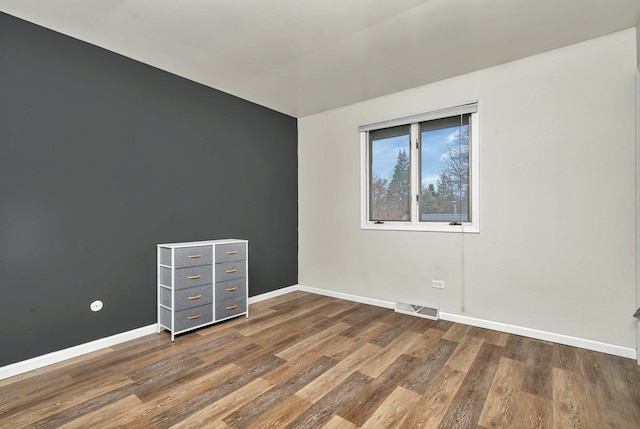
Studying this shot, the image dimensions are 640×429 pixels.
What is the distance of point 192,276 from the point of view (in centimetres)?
301

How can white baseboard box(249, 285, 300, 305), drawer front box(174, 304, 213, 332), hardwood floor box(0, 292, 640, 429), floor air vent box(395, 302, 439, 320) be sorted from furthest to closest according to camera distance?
1. white baseboard box(249, 285, 300, 305)
2. floor air vent box(395, 302, 439, 320)
3. drawer front box(174, 304, 213, 332)
4. hardwood floor box(0, 292, 640, 429)

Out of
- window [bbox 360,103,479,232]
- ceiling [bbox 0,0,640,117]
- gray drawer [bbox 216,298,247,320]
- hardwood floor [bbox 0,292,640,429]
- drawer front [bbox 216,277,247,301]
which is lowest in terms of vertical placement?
hardwood floor [bbox 0,292,640,429]

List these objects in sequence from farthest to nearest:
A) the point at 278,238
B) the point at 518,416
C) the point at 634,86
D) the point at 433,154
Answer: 1. the point at 278,238
2. the point at 433,154
3. the point at 634,86
4. the point at 518,416

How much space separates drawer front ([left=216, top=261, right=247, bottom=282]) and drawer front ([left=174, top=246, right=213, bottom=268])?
148 millimetres

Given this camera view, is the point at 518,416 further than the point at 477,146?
No

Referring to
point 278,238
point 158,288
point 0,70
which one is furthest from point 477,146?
point 0,70

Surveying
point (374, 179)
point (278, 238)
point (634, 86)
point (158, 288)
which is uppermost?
point (634, 86)

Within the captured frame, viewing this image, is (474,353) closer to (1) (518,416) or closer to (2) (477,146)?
(1) (518,416)

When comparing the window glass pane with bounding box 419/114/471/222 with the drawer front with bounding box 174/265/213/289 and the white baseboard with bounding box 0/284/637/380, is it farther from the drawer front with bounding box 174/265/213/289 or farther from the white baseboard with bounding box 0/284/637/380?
the drawer front with bounding box 174/265/213/289

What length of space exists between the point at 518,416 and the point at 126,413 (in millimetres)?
2253

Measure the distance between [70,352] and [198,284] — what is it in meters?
1.08

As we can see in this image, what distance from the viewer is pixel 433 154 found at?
3.56 m

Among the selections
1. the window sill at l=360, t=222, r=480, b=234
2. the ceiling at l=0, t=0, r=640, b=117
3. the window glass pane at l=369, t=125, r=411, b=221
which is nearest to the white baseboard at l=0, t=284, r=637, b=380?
the window sill at l=360, t=222, r=480, b=234

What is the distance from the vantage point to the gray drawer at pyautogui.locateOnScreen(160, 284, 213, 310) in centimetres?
293
